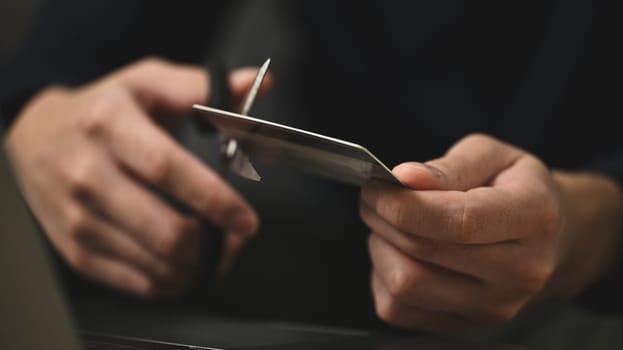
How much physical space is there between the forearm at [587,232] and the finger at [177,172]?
17cm

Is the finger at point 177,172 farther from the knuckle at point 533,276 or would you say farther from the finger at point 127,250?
the knuckle at point 533,276

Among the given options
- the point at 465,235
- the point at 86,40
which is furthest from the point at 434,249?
the point at 86,40

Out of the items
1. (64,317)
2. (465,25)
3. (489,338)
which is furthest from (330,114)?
(64,317)

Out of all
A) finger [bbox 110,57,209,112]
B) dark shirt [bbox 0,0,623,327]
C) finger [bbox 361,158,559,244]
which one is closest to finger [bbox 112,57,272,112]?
finger [bbox 110,57,209,112]

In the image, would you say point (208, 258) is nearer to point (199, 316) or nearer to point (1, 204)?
point (199, 316)

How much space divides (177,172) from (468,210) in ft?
0.64

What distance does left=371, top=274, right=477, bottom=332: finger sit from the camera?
0.94ft

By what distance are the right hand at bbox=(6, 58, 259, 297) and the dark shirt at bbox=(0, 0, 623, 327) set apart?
57 mm

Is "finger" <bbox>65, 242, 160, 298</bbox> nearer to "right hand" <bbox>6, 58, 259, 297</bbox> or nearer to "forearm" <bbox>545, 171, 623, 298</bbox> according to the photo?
"right hand" <bbox>6, 58, 259, 297</bbox>

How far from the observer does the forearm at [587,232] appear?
0.34m

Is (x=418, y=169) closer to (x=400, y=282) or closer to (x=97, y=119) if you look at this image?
(x=400, y=282)

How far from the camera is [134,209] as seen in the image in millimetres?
393

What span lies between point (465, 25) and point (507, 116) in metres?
0.08

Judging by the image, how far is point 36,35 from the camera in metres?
0.56
